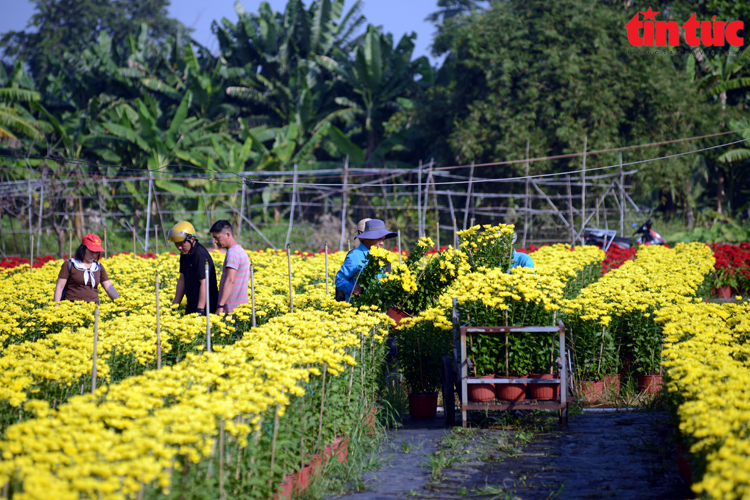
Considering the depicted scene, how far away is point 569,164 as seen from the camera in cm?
2433

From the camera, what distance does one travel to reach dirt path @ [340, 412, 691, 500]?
4.74m

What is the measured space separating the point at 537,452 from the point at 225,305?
3.53 meters

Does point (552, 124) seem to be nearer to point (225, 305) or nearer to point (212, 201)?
point (212, 201)

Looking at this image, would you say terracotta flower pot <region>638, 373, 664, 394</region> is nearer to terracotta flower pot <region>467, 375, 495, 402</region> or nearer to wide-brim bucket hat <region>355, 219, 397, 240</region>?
terracotta flower pot <region>467, 375, 495, 402</region>

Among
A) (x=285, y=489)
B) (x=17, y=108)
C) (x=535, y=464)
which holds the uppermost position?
(x=17, y=108)

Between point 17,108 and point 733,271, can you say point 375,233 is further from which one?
point 17,108

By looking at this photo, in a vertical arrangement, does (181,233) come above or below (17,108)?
below

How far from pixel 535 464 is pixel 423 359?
1.90m

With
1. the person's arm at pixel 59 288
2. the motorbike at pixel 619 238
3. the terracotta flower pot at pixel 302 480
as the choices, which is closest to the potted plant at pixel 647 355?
the terracotta flower pot at pixel 302 480

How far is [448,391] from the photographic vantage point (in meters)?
6.43

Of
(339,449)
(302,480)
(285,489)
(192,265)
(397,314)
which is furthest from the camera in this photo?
(397,314)

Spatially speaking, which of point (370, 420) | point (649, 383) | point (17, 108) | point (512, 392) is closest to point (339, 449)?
point (370, 420)

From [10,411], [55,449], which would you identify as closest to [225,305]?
[10,411]

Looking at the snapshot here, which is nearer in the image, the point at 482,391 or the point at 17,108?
the point at 482,391
